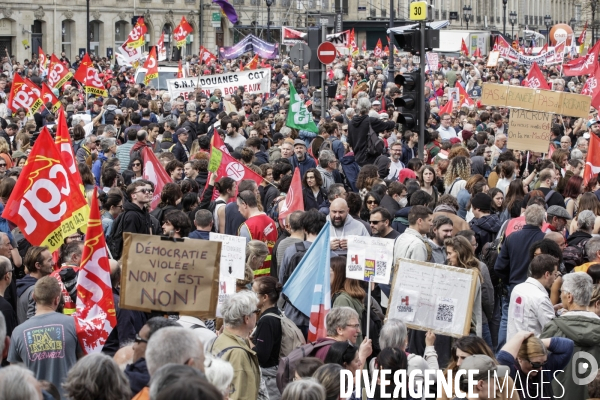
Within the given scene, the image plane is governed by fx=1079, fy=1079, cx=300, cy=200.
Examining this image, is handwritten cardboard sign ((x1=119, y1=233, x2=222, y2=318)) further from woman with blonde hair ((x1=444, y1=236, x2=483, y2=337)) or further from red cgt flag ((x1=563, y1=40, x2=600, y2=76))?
red cgt flag ((x1=563, y1=40, x2=600, y2=76))

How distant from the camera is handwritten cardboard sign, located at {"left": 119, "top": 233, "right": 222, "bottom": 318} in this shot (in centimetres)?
680

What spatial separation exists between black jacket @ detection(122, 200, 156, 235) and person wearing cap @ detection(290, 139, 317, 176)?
12.9 ft

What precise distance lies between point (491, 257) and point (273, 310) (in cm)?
316

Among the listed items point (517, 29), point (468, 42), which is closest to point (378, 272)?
point (468, 42)

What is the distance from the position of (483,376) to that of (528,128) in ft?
30.1

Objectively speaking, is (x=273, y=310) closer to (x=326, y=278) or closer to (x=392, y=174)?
(x=326, y=278)

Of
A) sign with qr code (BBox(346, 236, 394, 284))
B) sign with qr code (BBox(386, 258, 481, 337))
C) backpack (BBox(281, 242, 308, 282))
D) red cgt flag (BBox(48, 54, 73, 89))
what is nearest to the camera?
sign with qr code (BBox(386, 258, 481, 337))

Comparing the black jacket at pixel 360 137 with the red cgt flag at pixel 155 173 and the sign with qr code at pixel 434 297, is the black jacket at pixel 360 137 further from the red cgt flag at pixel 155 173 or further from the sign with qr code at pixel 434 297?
the sign with qr code at pixel 434 297

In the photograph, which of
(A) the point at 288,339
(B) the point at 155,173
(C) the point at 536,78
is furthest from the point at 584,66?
(A) the point at 288,339

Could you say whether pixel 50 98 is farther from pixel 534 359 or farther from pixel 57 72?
pixel 534 359

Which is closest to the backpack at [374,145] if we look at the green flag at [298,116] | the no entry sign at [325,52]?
the green flag at [298,116]

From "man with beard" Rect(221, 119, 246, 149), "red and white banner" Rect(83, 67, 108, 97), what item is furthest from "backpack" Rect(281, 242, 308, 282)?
"red and white banner" Rect(83, 67, 108, 97)

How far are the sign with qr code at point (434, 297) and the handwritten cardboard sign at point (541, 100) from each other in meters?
7.54

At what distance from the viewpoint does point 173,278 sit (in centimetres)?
682
